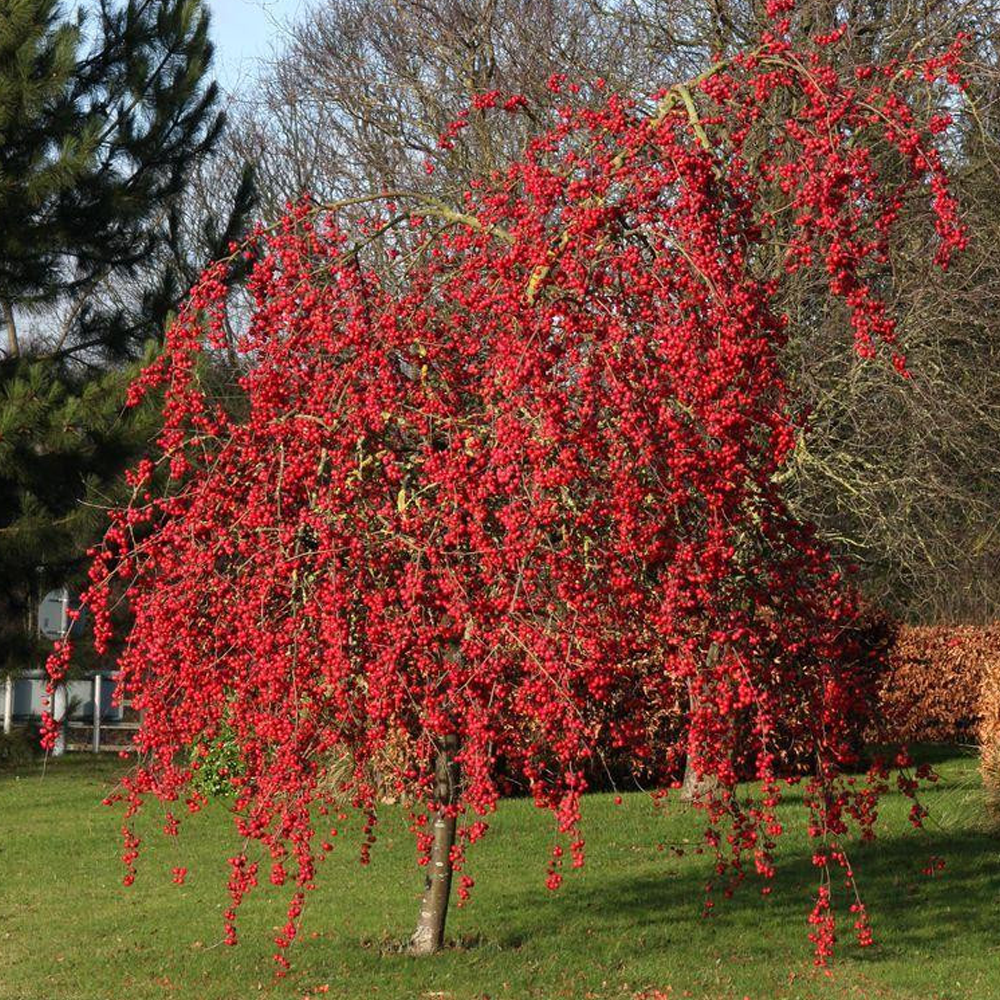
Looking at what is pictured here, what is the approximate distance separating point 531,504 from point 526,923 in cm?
418

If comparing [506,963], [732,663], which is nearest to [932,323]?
[506,963]

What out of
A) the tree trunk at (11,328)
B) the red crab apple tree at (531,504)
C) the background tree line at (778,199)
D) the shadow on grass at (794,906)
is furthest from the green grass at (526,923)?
the tree trunk at (11,328)

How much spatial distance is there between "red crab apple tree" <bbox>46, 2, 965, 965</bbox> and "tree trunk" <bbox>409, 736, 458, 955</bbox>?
0.33m

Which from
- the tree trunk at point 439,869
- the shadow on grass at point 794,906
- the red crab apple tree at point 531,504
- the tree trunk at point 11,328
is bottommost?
the shadow on grass at point 794,906

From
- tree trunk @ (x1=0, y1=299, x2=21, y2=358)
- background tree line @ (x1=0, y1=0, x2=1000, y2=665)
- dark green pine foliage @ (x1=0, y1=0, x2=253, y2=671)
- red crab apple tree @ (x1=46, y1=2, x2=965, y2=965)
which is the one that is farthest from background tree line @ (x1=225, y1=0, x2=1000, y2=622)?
red crab apple tree @ (x1=46, y1=2, x2=965, y2=965)

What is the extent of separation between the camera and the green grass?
7438 mm

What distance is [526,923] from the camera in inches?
343

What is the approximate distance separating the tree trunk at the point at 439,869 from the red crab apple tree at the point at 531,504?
33 centimetres

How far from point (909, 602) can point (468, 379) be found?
1330 cm

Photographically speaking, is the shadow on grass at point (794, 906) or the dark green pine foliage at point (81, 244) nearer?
the shadow on grass at point (794, 906)

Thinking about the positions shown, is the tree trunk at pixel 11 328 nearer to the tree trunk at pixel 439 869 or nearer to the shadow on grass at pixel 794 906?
the shadow on grass at pixel 794 906

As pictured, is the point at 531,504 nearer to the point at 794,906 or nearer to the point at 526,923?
the point at 526,923

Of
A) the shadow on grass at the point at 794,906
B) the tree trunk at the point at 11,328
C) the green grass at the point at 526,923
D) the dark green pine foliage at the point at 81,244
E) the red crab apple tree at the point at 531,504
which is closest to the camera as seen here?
the red crab apple tree at the point at 531,504

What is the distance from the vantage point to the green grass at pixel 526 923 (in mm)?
7438
